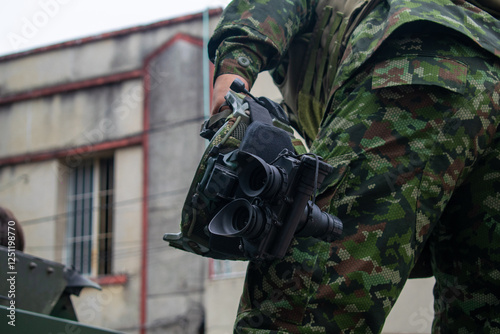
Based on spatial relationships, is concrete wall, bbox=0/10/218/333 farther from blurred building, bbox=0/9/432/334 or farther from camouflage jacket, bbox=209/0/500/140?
camouflage jacket, bbox=209/0/500/140

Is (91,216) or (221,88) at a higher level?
(221,88)

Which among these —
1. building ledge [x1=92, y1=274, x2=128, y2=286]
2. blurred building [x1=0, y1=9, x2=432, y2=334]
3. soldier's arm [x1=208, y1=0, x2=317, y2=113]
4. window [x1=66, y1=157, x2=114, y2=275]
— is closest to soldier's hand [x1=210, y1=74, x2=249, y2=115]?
soldier's arm [x1=208, y1=0, x2=317, y2=113]

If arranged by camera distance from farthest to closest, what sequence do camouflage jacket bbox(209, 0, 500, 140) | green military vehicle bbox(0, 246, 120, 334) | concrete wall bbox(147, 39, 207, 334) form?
concrete wall bbox(147, 39, 207, 334), green military vehicle bbox(0, 246, 120, 334), camouflage jacket bbox(209, 0, 500, 140)

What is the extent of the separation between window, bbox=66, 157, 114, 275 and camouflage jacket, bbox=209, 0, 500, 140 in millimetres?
9324

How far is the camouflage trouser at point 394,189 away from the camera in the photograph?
4.69 feet

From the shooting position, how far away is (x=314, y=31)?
1931 mm

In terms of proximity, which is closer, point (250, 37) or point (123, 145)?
point (250, 37)

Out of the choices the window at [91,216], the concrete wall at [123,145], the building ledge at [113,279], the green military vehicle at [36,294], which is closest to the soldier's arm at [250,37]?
the green military vehicle at [36,294]

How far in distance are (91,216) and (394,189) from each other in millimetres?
9974

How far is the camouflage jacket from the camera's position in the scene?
5.27 feet

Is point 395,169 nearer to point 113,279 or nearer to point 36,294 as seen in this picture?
point 36,294

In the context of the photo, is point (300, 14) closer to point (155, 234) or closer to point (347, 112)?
point (347, 112)

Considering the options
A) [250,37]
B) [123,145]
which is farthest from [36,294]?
[123,145]

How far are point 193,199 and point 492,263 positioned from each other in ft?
2.47
